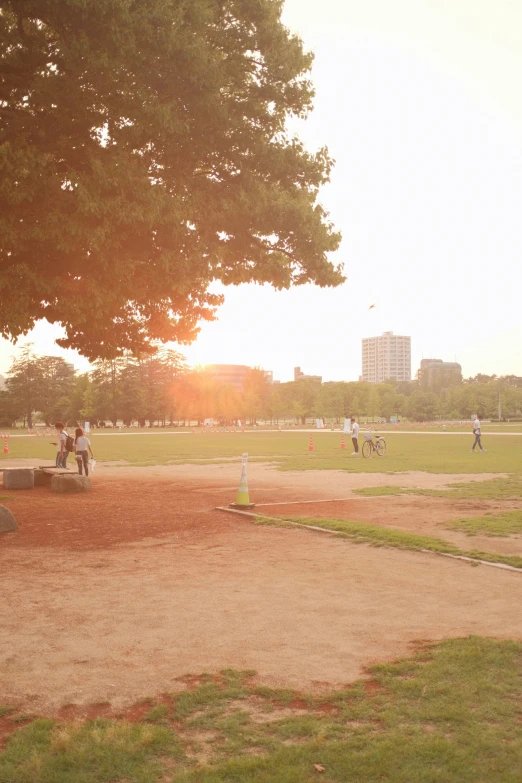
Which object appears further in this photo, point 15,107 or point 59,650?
point 15,107

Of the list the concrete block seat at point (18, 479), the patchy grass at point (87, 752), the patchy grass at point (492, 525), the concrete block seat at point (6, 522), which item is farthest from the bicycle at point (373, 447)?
the patchy grass at point (87, 752)

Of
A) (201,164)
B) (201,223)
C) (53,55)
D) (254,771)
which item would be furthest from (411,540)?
(53,55)

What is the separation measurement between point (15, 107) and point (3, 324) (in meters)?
4.48

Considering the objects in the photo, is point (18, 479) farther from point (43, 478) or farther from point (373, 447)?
point (373, 447)

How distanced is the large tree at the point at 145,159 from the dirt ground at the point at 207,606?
5.14 m

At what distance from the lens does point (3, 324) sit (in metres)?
13.9

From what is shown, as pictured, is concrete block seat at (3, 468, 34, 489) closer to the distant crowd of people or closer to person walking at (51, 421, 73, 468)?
the distant crowd of people

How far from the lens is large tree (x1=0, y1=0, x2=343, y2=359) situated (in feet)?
41.0

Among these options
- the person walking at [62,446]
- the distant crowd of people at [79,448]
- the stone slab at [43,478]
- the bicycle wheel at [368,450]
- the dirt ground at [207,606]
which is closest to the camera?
the dirt ground at [207,606]

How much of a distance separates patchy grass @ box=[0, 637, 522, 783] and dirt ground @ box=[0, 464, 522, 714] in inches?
14.5

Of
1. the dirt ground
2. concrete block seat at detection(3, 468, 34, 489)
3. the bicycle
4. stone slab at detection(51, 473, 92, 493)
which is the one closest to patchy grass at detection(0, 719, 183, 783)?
the dirt ground

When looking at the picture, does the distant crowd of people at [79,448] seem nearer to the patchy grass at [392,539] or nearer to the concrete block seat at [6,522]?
the concrete block seat at [6,522]

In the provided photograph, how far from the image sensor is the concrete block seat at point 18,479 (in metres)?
19.6

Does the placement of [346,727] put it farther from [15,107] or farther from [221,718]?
[15,107]
